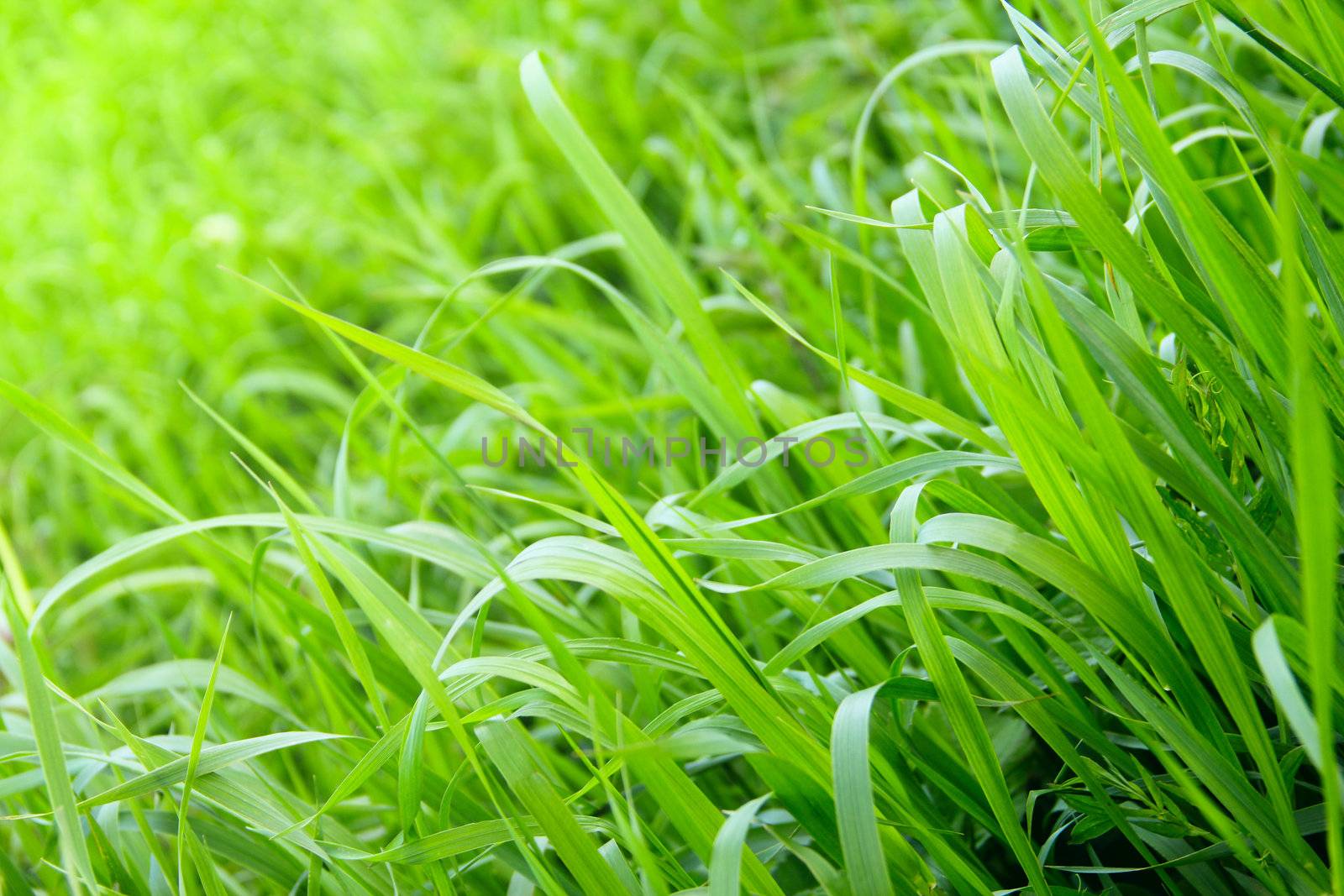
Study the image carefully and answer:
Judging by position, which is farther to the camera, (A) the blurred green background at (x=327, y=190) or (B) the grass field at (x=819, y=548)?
(A) the blurred green background at (x=327, y=190)

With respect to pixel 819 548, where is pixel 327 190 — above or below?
above

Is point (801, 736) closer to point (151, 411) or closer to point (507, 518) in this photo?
point (507, 518)

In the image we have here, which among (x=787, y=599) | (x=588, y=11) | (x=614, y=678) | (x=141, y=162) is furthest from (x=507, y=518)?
(x=141, y=162)

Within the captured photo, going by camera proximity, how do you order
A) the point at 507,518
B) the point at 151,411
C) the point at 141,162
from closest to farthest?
the point at 507,518
the point at 151,411
the point at 141,162

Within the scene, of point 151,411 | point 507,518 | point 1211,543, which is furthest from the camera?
point 151,411

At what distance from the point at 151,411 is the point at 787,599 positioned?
4.27 ft

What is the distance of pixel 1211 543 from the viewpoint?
23.8 inches

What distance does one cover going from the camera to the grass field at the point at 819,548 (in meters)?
0.54

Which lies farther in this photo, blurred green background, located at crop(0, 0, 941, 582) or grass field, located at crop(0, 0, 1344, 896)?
blurred green background, located at crop(0, 0, 941, 582)

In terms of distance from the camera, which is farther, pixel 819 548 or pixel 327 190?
pixel 327 190

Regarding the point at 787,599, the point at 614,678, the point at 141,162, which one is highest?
the point at 141,162

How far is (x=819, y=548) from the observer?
2.46 ft

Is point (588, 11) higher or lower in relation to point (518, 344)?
higher

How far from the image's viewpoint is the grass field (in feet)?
1.76
